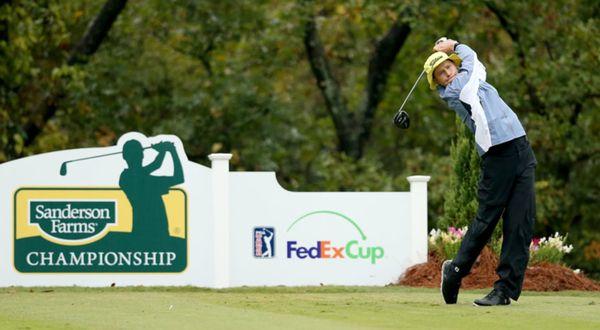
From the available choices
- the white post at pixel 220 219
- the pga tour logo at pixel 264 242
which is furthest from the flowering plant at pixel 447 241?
the white post at pixel 220 219

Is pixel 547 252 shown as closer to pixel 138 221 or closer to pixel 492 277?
pixel 492 277

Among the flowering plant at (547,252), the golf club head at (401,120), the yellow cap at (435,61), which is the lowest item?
the flowering plant at (547,252)

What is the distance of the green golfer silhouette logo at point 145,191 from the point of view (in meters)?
12.5

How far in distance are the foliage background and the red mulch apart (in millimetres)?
8743

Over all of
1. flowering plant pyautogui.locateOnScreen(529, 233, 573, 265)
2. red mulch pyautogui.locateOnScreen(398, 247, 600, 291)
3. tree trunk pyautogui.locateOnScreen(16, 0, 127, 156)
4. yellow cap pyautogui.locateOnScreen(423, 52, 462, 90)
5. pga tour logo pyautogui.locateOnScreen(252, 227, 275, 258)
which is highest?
tree trunk pyautogui.locateOnScreen(16, 0, 127, 156)

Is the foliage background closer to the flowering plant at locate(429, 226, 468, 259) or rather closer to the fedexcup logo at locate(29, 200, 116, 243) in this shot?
the fedexcup logo at locate(29, 200, 116, 243)

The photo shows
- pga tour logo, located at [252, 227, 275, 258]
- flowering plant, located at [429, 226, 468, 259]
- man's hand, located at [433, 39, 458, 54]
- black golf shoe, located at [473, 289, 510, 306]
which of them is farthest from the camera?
flowering plant, located at [429, 226, 468, 259]

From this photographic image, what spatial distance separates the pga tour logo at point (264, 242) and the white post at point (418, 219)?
1.37m

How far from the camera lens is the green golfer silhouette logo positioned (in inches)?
493

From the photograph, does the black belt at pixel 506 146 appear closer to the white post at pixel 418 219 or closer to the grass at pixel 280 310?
the grass at pixel 280 310

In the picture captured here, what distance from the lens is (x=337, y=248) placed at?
12.9m

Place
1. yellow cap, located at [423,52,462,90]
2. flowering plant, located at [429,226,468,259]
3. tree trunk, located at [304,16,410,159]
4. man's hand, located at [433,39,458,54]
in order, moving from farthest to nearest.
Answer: tree trunk, located at [304,16,410,159], flowering plant, located at [429,226,468,259], man's hand, located at [433,39,458,54], yellow cap, located at [423,52,462,90]

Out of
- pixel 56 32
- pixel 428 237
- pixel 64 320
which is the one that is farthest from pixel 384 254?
pixel 56 32

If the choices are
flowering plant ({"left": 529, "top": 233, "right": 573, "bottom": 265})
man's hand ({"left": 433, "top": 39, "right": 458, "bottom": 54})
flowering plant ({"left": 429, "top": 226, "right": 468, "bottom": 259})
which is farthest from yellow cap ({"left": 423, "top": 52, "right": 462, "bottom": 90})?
flowering plant ({"left": 529, "top": 233, "right": 573, "bottom": 265})
